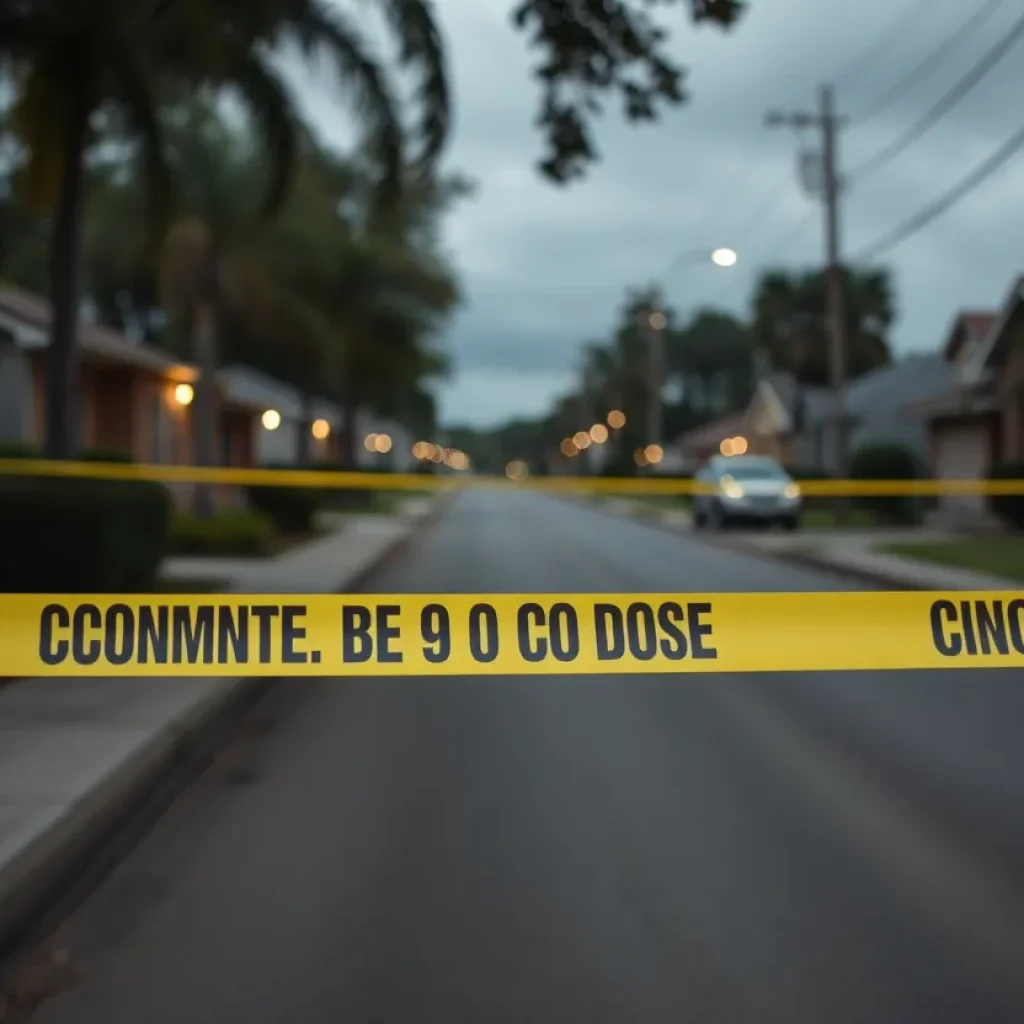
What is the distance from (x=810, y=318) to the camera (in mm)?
72062

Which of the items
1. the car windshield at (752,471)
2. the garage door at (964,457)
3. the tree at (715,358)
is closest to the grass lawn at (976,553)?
the car windshield at (752,471)

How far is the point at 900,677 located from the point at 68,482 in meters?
7.59

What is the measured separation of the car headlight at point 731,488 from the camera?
33.2 metres

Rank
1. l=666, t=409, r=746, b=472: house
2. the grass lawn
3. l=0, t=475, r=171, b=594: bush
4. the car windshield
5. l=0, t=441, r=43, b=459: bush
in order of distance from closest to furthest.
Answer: l=0, t=475, r=171, b=594: bush → the grass lawn → l=0, t=441, r=43, b=459: bush → the car windshield → l=666, t=409, r=746, b=472: house

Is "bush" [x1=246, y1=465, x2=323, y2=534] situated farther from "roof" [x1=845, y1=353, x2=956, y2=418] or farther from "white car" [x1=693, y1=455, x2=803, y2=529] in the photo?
"roof" [x1=845, y1=353, x2=956, y2=418]

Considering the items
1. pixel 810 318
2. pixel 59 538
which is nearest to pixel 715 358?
pixel 810 318

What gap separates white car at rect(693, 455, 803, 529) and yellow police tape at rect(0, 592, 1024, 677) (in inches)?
1003

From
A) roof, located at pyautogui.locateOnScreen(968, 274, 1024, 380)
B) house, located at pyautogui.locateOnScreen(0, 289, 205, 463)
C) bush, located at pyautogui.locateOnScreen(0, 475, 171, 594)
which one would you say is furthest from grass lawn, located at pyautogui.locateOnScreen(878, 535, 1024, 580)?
house, located at pyautogui.locateOnScreen(0, 289, 205, 463)

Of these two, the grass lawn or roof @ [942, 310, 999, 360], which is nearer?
the grass lawn

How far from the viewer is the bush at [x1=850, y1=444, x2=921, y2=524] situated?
35.8 m

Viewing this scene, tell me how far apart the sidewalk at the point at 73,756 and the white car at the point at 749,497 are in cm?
2361

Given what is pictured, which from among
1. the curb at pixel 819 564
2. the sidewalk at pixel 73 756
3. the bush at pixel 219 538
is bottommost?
the sidewalk at pixel 73 756

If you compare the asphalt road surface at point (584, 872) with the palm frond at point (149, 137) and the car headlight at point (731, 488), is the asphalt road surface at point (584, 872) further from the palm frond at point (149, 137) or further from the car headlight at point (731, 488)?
the car headlight at point (731, 488)

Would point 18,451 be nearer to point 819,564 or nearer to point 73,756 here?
point 819,564
